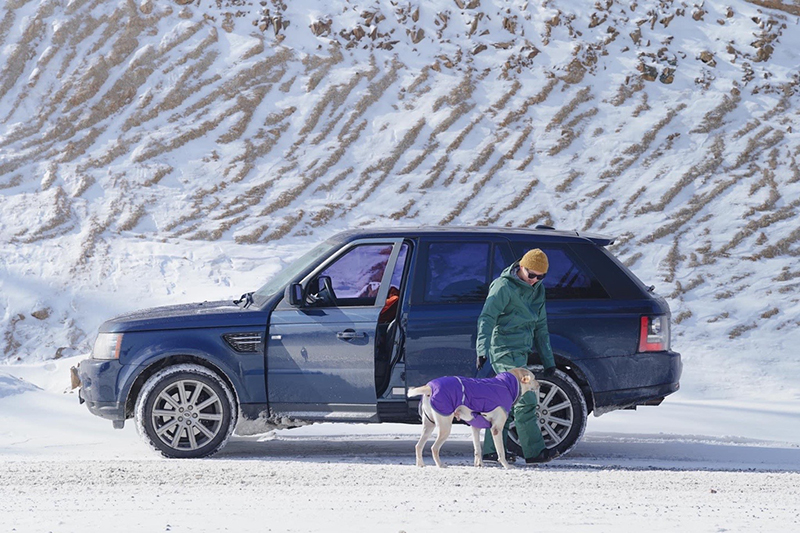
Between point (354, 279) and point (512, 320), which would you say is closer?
point (512, 320)

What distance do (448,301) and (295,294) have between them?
3.74ft

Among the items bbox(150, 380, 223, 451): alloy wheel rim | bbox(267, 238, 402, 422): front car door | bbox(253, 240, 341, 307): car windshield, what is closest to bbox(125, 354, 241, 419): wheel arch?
bbox(150, 380, 223, 451): alloy wheel rim

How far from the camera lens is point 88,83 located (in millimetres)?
24828

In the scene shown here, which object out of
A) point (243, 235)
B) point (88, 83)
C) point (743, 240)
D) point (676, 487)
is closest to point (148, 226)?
point (243, 235)

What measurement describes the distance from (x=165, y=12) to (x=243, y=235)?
976 centimetres

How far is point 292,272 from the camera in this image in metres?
7.82

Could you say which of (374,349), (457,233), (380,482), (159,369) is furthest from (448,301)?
(159,369)

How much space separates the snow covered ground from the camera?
5070 millimetres

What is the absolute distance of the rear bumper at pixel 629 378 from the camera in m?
7.41

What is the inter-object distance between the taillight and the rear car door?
3.70 ft

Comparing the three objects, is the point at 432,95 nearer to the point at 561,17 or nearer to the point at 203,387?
the point at 561,17

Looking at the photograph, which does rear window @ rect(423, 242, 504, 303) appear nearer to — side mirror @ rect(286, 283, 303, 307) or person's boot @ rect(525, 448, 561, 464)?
side mirror @ rect(286, 283, 303, 307)

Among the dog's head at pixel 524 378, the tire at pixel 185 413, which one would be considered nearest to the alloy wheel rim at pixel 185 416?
the tire at pixel 185 413

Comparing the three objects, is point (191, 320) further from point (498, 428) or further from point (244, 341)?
point (498, 428)
